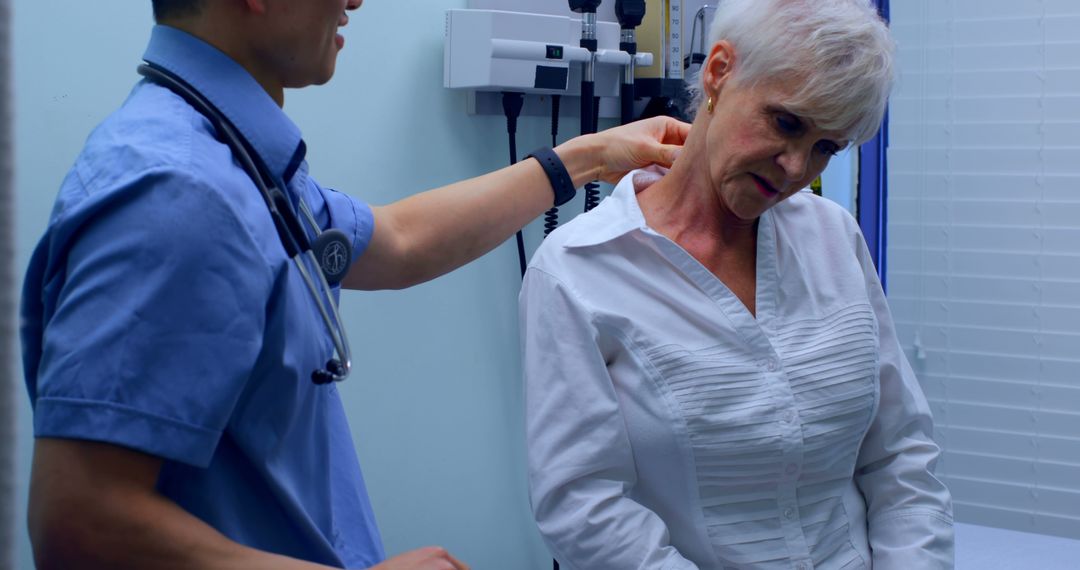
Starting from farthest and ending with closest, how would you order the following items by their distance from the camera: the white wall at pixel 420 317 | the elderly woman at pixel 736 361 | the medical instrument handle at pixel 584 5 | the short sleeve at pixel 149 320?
the medical instrument handle at pixel 584 5
the white wall at pixel 420 317
the elderly woman at pixel 736 361
the short sleeve at pixel 149 320

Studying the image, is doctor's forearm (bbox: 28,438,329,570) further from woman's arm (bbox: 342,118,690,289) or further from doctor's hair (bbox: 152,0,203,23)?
woman's arm (bbox: 342,118,690,289)

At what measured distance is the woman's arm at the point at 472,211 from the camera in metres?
1.34

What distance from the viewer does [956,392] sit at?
2.88 m

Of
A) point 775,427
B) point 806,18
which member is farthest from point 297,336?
point 806,18

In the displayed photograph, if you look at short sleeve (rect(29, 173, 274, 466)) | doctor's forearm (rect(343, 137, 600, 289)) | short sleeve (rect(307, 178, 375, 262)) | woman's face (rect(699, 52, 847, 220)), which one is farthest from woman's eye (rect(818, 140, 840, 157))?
short sleeve (rect(29, 173, 274, 466))

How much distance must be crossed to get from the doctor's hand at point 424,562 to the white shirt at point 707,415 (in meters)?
0.50

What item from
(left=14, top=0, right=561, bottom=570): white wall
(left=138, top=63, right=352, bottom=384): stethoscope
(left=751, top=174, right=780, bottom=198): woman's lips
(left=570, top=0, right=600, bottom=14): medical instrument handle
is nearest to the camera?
(left=138, top=63, right=352, bottom=384): stethoscope

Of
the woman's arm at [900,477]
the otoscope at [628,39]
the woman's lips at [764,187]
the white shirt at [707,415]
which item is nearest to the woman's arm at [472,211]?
the white shirt at [707,415]

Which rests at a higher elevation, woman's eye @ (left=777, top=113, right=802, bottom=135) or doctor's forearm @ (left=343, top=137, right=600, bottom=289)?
woman's eye @ (left=777, top=113, right=802, bottom=135)

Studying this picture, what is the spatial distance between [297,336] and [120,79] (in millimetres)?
1158

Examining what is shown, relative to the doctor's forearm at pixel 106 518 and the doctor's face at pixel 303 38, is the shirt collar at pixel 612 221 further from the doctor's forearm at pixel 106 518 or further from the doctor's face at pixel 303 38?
the doctor's forearm at pixel 106 518

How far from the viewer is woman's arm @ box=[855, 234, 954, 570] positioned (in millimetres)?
1427

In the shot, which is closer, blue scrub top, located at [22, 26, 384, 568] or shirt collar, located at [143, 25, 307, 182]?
blue scrub top, located at [22, 26, 384, 568]

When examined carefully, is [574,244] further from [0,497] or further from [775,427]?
[0,497]
